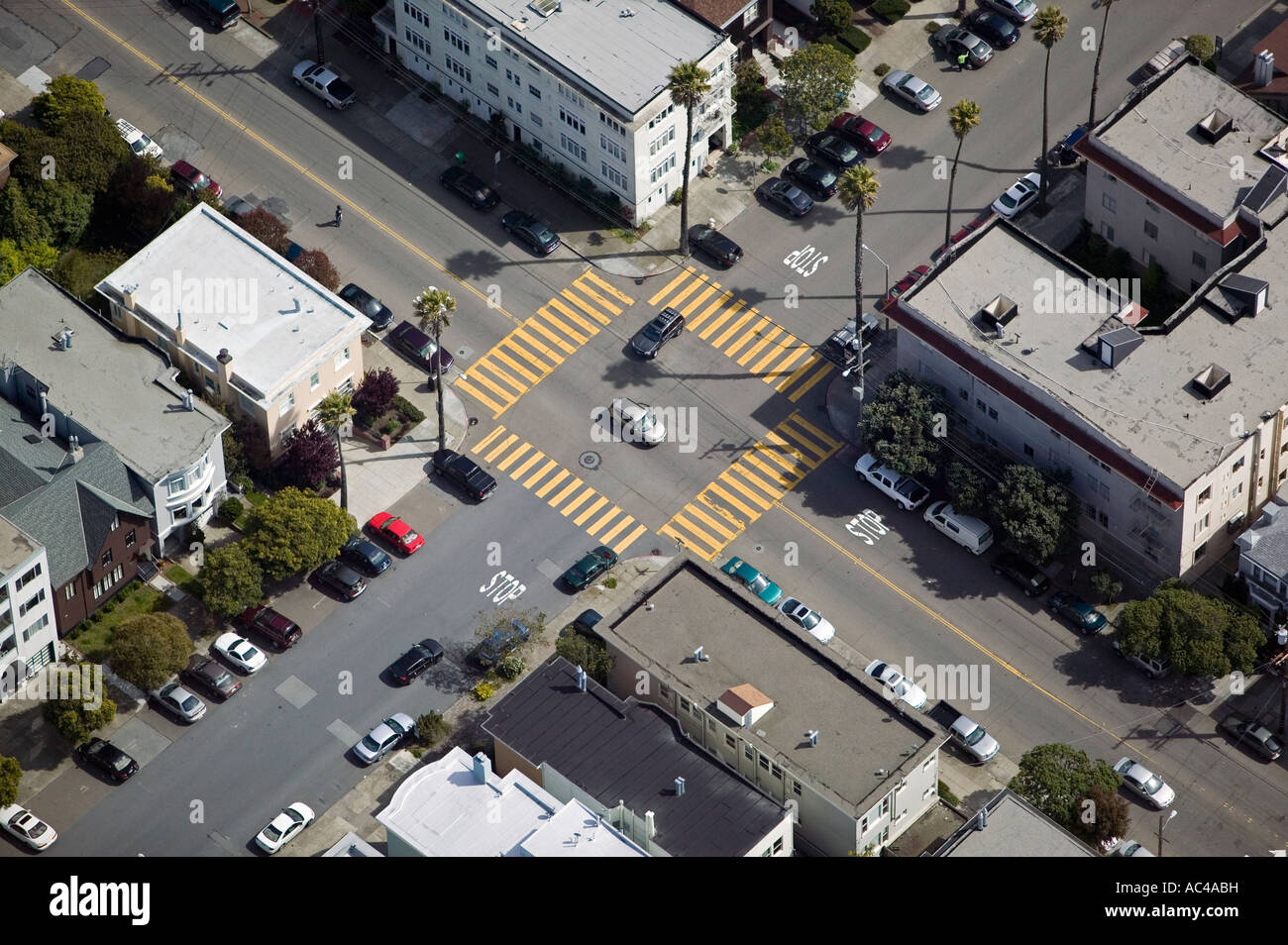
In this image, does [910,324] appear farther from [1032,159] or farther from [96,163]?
[96,163]

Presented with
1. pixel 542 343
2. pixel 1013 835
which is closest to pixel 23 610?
pixel 542 343

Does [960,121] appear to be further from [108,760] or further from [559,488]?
[108,760]

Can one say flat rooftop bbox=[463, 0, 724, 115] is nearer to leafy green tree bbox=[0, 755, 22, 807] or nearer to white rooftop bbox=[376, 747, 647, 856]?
white rooftop bbox=[376, 747, 647, 856]

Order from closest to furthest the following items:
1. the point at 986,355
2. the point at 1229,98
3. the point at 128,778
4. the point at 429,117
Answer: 1. the point at 128,778
2. the point at 986,355
3. the point at 1229,98
4. the point at 429,117

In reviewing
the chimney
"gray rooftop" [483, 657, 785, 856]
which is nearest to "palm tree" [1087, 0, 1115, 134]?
the chimney

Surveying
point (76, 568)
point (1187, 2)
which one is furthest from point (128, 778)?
point (1187, 2)
